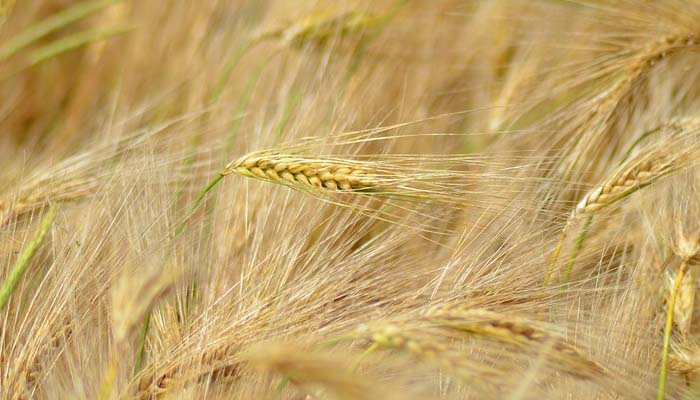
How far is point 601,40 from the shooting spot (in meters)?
1.21

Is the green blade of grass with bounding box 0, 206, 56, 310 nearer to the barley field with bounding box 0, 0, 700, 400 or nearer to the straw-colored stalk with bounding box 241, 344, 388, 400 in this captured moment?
the barley field with bounding box 0, 0, 700, 400

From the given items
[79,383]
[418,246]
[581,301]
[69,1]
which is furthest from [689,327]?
[69,1]

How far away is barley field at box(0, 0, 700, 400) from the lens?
2.51 feet

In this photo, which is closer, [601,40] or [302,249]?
[302,249]

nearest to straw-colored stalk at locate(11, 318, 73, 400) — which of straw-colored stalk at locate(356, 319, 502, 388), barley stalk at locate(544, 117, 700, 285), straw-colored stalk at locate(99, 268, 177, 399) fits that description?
straw-colored stalk at locate(99, 268, 177, 399)

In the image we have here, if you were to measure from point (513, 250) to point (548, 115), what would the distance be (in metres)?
0.39

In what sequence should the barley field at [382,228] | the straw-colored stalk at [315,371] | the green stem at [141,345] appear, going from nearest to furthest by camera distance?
the straw-colored stalk at [315,371], the barley field at [382,228], the green stem at [141,345]

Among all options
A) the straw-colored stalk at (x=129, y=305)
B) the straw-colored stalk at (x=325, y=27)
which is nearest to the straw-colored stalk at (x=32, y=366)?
the straw-colored stalk at (x=129, y=305)

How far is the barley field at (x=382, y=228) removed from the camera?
2.51ft

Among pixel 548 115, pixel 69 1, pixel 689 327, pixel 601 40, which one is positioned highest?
pixel 69 1

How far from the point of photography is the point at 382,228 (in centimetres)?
109

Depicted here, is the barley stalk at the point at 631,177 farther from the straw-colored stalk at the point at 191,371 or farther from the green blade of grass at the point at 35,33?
the green blade of grass at the point at 35,33

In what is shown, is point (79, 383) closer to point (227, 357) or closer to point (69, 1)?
point (227, 357)

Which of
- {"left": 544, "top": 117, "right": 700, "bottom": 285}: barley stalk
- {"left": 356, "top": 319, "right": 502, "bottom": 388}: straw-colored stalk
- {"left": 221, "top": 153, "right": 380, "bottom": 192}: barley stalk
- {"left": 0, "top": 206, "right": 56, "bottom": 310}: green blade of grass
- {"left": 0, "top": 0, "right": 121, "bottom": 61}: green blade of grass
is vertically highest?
{"left": 0, "top": 0, "right": 121, "bottom": 61}: green blade of grass
